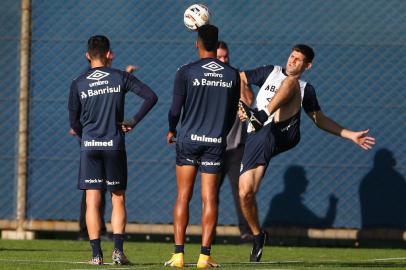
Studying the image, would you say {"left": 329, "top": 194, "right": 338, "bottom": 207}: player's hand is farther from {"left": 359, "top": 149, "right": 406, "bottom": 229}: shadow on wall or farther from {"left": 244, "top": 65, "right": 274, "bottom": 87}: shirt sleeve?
{"left": 244, "top": 65, "right": 274, "bottom": 87}: shirt sleeve

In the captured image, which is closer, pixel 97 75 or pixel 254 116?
pixel 97 75

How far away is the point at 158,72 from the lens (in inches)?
534

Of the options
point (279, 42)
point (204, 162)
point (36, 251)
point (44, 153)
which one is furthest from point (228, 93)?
point (44, 153)

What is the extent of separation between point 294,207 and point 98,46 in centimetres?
479

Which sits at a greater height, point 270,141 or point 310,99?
point 310,99

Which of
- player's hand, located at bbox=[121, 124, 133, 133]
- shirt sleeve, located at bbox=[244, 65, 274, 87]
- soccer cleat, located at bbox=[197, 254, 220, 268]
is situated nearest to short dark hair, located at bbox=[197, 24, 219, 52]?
player's hand, located at bbox=[121, 124, 133, 133]

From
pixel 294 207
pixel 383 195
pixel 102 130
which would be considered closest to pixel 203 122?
pixel 102 130

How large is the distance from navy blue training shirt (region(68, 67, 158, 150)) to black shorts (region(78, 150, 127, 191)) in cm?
6

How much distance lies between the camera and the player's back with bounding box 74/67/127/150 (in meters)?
9.23

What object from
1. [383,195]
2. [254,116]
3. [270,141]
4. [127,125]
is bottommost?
[383,195]

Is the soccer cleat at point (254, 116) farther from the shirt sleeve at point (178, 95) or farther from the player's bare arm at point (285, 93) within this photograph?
the shirt sleeve at point (178, 95)

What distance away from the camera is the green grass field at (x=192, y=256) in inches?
360

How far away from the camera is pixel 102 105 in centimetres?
925

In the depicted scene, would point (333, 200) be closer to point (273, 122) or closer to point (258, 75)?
point (273, 122)
